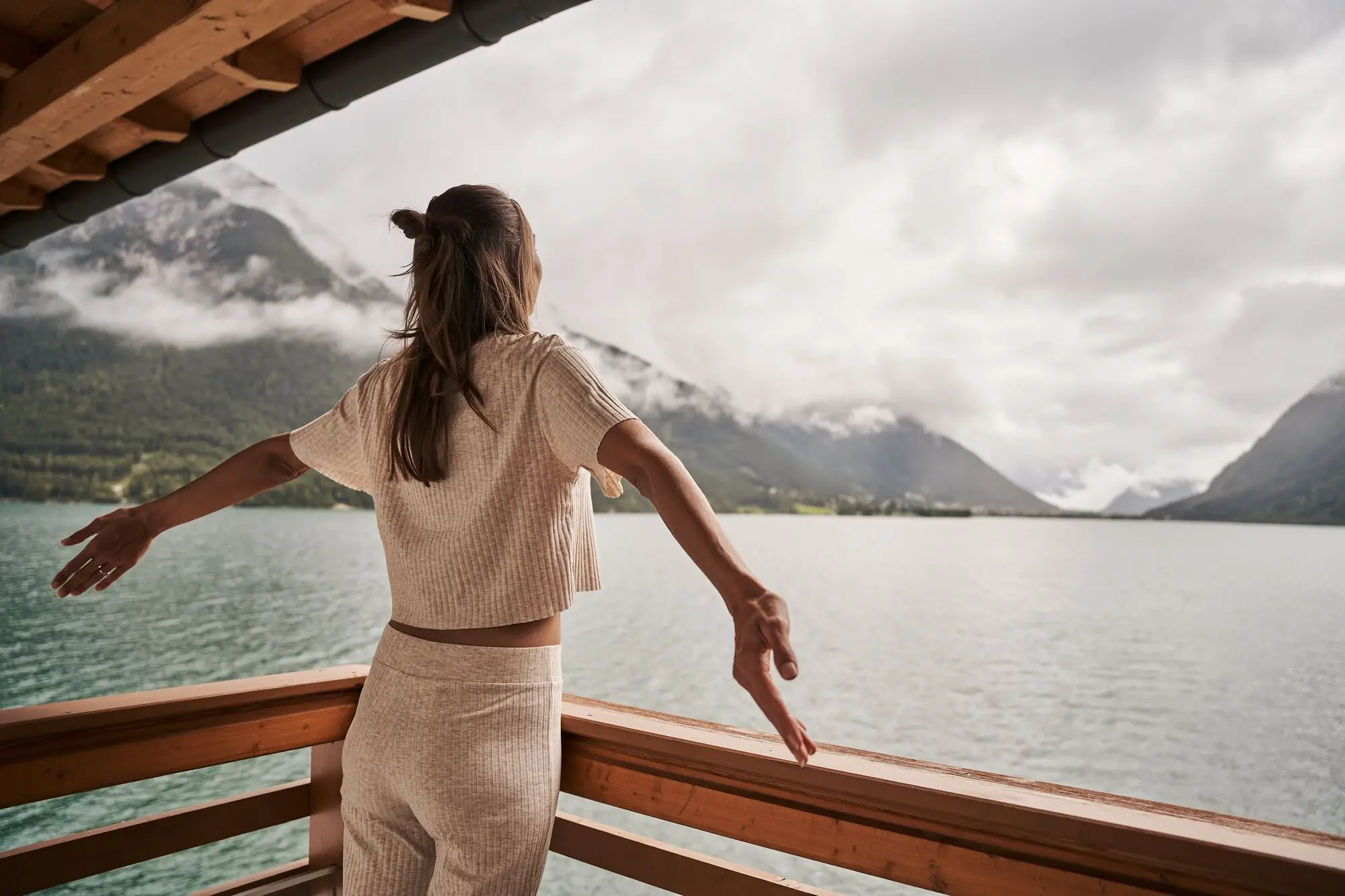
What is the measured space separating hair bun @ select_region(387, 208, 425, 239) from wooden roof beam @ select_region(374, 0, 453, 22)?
846 mm

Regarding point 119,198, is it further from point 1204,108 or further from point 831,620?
point 1204,108

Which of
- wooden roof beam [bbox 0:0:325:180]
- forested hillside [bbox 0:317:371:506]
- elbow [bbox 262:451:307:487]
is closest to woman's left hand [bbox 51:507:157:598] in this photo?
elbow [bbox 262:451:307:487]

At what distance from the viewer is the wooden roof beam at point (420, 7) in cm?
162

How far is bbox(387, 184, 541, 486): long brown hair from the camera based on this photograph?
0.93 meters

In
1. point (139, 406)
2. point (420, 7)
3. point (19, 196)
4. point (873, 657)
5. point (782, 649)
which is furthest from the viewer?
point (139, 406)

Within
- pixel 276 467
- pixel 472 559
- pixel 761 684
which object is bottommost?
pixel 761 684

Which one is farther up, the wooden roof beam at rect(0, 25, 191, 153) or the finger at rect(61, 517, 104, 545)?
the wooden roof beam at rect(0, 25, 191, 153)

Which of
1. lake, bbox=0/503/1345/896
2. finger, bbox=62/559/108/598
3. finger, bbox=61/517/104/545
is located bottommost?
lake, bbox=0/503/1345/896

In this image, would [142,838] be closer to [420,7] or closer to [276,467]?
[276,467]

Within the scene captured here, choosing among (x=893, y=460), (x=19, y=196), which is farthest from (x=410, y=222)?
(x=893, y=460)

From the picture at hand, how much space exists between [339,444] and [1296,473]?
2714 cm

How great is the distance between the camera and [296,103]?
2.08 meters

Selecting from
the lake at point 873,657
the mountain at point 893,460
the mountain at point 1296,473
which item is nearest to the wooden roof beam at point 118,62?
the lake at point 873,657

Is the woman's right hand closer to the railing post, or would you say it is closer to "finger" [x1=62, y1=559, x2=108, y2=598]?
"finger" [x1=62, y1=559, x2=108, y2=598]
